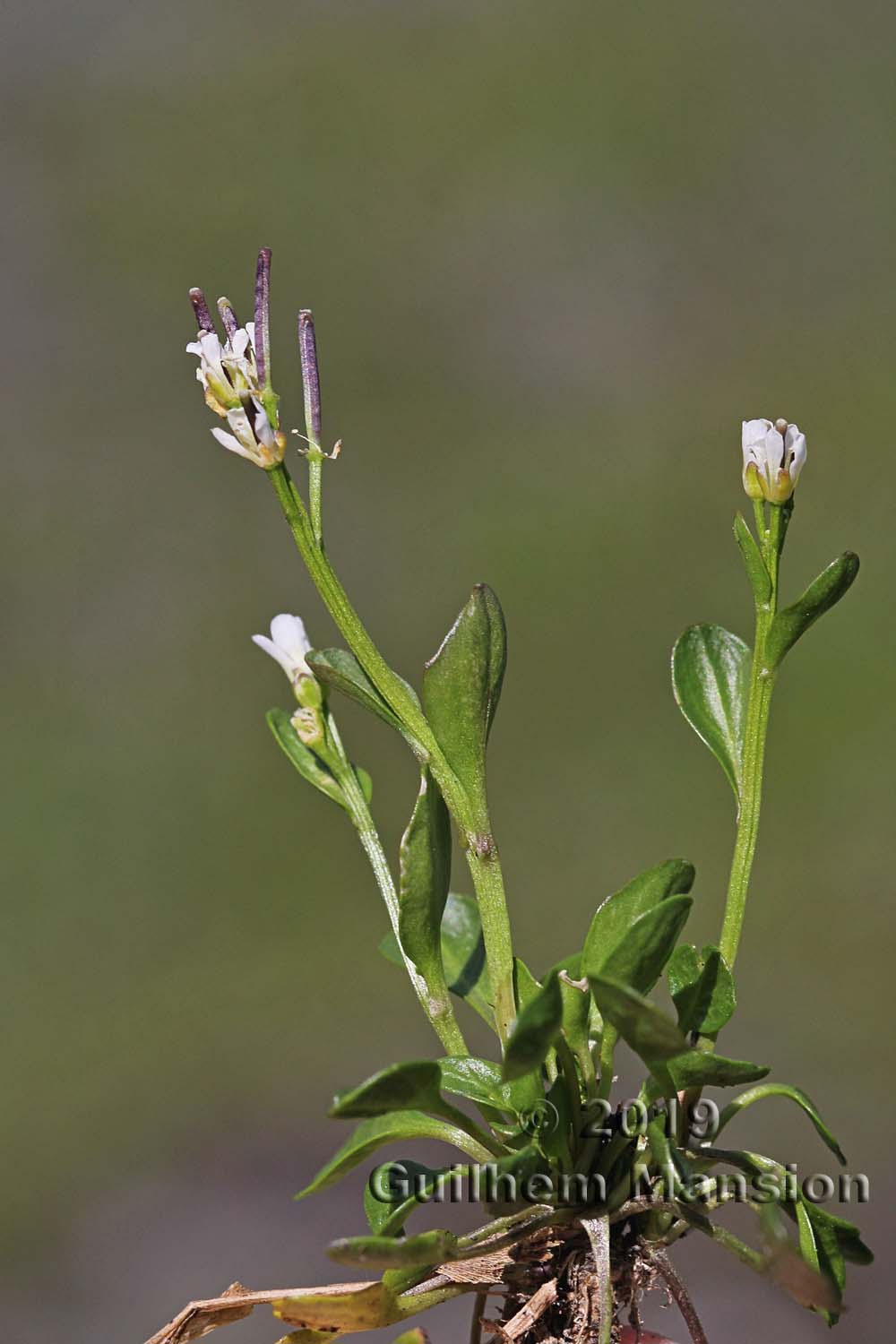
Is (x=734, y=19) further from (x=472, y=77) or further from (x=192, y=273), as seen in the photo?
(x=192, y=273)

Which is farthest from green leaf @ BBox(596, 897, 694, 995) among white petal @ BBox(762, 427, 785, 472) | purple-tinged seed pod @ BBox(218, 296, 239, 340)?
purple-tinged seed pod @ BBox(218, 296, 239, 340)

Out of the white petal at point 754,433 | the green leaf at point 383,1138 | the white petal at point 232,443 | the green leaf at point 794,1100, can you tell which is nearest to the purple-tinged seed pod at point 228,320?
the white petal at point 232,443

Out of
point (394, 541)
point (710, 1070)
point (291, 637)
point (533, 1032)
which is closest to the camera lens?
point (533, 1032)

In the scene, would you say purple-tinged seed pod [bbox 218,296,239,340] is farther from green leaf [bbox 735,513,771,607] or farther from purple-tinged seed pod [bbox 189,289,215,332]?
green leaf [bbox 735,513,771,607]

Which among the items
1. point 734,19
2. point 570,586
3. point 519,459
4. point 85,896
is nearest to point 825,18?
point 734,19

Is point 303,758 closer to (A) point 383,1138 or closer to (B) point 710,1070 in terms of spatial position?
(A) point 383,1138

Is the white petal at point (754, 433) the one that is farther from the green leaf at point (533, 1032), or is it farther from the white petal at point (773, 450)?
the green leaf at point (533, 1032)

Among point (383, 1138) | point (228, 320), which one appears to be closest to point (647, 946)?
point (383, 1138)
